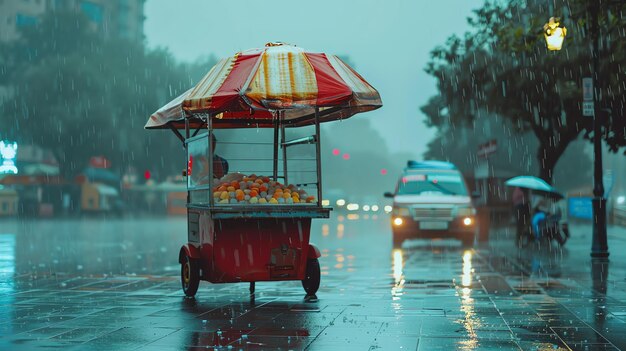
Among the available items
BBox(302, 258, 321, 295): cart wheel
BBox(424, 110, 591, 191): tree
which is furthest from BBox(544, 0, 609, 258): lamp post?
BBox(424, 110, 591, 191): tree

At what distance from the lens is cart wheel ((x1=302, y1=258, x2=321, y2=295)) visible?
1221 cm

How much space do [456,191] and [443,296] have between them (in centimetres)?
1454

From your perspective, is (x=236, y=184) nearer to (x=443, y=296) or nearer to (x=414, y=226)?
(x=443, y=296)

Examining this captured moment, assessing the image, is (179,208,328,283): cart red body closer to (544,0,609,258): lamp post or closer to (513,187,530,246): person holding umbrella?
(544,0,609,258): lamp post

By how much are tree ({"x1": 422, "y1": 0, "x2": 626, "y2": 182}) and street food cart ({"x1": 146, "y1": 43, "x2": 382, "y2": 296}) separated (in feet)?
44.5

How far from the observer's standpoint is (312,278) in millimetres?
12242

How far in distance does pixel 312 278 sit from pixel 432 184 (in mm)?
14742

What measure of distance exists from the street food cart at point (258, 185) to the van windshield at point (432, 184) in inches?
550

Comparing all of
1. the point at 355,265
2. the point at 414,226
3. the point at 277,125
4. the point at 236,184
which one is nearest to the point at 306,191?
the point at 236,184

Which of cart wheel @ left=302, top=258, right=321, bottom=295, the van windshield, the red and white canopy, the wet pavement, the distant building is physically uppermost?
the distant building

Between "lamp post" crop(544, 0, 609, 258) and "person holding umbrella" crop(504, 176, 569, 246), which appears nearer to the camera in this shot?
"lamp post" crop(544, 0, 609, 258)

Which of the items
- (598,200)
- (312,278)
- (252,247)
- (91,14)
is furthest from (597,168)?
(91,14)

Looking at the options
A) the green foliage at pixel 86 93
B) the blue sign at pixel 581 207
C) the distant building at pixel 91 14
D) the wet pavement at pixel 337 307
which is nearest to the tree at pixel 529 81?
the blue sign at pixel 581 207

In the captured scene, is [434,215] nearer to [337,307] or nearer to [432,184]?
[432,184]
